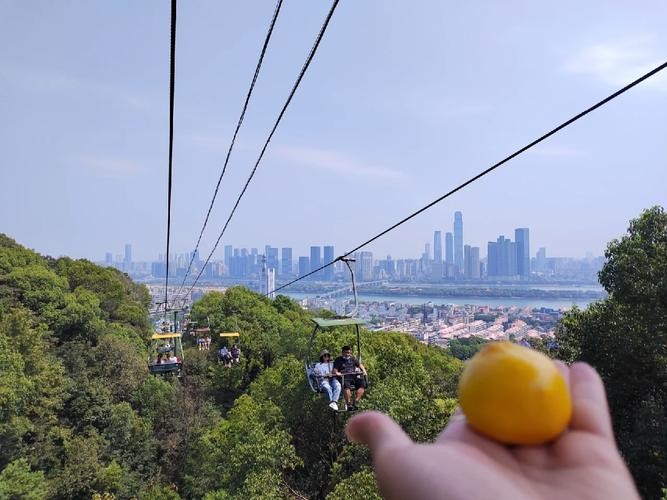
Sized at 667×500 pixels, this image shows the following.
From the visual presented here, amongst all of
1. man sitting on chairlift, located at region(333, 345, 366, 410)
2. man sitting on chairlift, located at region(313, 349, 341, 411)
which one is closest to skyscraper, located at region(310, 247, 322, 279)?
man sitting on chairlift, located at region(333, 345, 366, 410)

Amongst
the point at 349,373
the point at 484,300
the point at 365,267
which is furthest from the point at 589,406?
the point at 365,267

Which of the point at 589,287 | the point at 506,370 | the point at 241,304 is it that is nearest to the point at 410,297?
the point at 589,287

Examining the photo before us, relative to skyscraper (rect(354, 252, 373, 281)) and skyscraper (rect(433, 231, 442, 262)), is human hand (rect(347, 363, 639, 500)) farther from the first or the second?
skyscraper (rect(433, 231, 442, 262))

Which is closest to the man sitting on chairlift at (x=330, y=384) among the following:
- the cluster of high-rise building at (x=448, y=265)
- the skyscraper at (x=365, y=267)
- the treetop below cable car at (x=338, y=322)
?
the treetop below cable car at (x=338, y=322)

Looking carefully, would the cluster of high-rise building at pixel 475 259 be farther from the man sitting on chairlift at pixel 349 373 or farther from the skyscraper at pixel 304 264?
the man sitting on chairlift at pixel 349 373

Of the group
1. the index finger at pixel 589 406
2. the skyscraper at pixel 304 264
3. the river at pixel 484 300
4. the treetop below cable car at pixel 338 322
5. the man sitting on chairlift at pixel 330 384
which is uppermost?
the skyscraper at pixel 304 264

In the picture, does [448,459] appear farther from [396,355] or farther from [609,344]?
[396,355]
